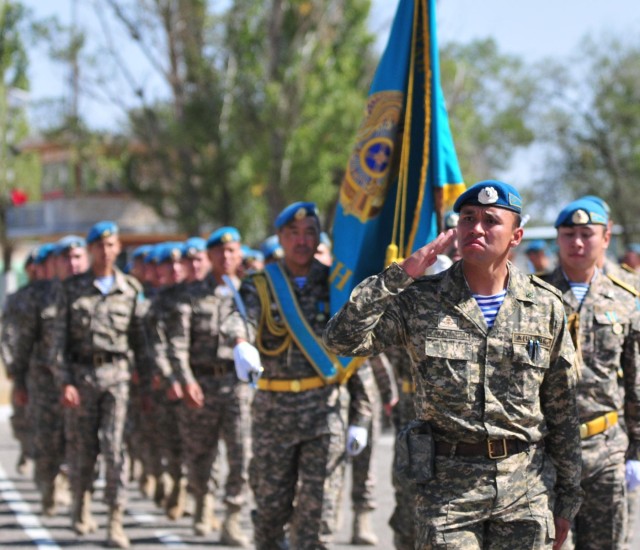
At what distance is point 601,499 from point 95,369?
4584 mm

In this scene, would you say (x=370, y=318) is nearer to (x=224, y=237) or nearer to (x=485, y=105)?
(x=224, y=237)

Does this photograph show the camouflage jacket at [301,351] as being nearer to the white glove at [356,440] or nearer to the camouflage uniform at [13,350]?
the white glove at [356,440]

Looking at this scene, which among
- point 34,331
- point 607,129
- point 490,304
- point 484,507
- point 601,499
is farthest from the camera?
point 607,129

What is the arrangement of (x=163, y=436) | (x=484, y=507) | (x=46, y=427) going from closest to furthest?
1. (x=484, y=507)
2. (x=163, y=436)
3. (x=46, y=427)

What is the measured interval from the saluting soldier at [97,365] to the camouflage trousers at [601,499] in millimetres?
4231

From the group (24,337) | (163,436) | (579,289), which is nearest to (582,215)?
(579,289)

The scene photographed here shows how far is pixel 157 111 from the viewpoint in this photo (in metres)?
33.1

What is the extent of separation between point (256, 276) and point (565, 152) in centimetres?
3772

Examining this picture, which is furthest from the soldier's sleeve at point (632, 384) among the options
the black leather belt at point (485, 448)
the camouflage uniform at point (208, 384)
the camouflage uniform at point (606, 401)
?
the camouflage uniform at point (208, 384)

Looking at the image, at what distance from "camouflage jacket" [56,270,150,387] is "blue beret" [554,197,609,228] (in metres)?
4.20

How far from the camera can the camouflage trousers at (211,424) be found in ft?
31.7

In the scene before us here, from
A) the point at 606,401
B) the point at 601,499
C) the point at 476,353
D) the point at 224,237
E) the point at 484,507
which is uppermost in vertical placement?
the point at 224,237

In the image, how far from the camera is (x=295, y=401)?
23.1 feet

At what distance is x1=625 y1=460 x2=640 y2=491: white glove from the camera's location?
6293 mm
